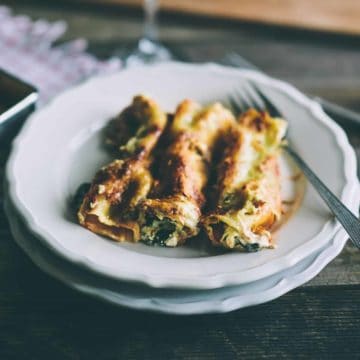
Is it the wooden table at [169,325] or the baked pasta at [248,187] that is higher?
Answer: the baked pasta at [248,187]

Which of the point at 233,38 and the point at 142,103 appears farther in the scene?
the point at 233,38

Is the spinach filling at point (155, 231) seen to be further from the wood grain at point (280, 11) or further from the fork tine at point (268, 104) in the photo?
the wood grain at point (280, 11)

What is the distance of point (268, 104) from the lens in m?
1.69

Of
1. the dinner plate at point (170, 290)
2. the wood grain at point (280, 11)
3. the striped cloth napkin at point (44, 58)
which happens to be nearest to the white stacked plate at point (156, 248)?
the dinner plate at point (170, 290)

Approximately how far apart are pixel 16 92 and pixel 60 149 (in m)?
0.22

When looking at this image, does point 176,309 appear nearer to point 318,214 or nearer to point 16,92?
point 318,214

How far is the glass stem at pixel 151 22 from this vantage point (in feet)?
6.54

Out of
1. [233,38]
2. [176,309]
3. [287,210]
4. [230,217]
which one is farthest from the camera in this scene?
[233,38]

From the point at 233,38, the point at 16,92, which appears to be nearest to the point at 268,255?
the point at 16,92

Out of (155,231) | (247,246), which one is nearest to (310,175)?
(247,246)

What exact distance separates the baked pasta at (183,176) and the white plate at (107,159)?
0.14 feet

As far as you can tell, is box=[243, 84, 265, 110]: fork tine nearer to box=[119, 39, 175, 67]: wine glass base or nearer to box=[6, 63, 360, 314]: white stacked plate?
box=[6, 63, 360, 314]: white stacked plate

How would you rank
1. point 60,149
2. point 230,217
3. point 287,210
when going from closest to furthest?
point 230,217, point 287,210, point 60,149

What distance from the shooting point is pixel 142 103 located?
157 cm
